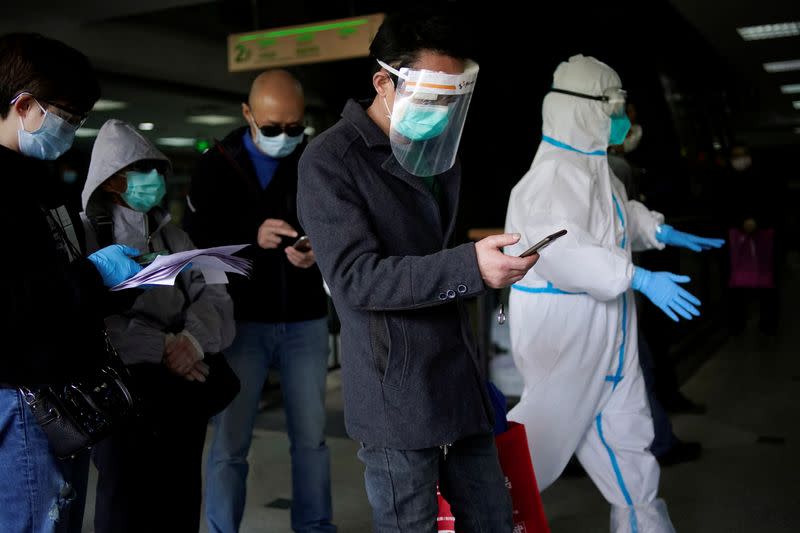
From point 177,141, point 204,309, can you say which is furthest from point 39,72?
point 177,141

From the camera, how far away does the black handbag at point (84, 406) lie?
5.49 ft

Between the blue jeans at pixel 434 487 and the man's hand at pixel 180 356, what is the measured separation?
2.21 feet

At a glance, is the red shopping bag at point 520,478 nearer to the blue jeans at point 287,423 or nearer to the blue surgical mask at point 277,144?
the blue jeans at point 287,423

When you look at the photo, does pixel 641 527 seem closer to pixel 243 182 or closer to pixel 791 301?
pixel 243 182

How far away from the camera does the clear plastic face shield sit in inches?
67.9

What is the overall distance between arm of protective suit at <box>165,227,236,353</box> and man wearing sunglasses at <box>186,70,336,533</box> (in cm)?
28

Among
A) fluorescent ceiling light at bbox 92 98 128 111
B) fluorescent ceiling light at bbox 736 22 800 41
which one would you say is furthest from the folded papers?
fluorescent ceiling light at bbox 736 22 800 41

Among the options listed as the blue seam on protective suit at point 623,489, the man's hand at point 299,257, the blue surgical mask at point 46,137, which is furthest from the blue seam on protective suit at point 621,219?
the blue surgical mask at point 46,137

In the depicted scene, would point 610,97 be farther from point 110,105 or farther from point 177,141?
point 110,105

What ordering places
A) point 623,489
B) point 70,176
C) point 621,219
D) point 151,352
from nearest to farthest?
point 151,352 < point 623,489 < point 621,219 < point 70,176

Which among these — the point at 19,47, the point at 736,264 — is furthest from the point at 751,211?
the point at 19,47

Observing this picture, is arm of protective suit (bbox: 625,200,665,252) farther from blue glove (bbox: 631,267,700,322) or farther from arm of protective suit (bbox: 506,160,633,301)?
blue glove (bbox: 631,267,700,322)

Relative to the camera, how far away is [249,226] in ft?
9.45

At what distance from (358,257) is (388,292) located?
0.10 metres
